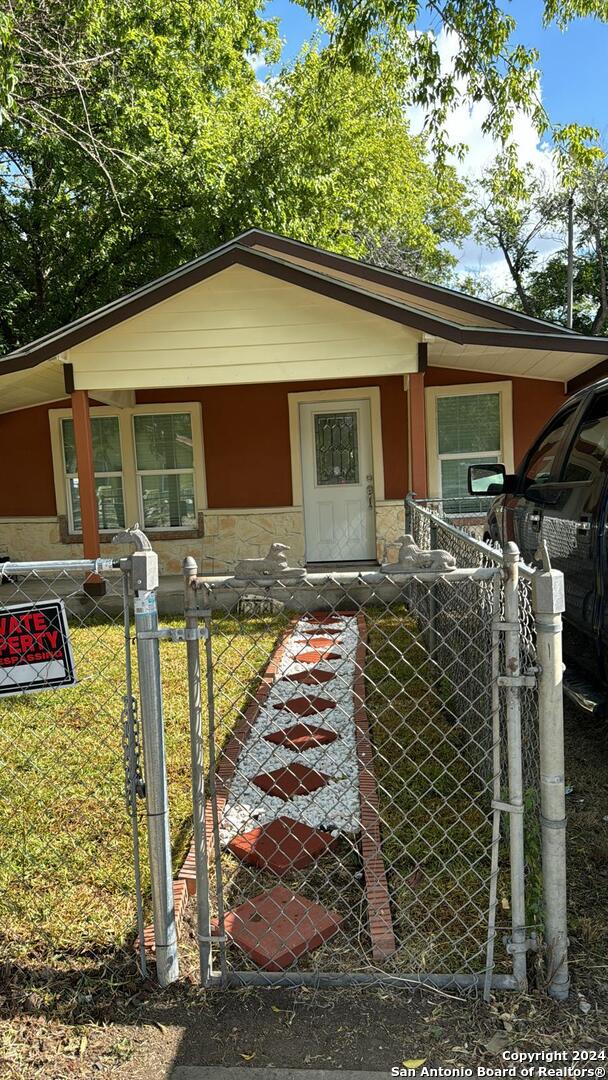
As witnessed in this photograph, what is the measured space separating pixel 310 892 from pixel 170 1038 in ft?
2.84

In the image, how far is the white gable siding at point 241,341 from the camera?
8.59 meters

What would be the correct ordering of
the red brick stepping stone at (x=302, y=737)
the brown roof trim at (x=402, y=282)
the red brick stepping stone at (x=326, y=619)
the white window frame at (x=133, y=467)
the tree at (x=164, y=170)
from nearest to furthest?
1. the red brick stepping stone at (x=326, y=619)
2. the red brick stepping stone at (x=302, y=737)
3. the brown roof trim at (x=402, y=282)
4. the white window frame at (x=133, y=467)
5. the tree at (x=164, y=170)

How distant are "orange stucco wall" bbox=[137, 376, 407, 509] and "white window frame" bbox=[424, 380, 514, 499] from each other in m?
0.46

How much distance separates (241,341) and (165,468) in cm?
309

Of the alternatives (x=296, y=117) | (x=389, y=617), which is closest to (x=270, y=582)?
(x=389, y=617)

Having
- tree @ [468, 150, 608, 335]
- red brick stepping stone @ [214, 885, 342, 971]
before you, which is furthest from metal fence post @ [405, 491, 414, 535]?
tree @ [468, 150, 608, 335]

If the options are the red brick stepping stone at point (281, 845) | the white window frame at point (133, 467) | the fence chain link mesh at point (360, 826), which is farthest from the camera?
the white window frame at point (133, 467)

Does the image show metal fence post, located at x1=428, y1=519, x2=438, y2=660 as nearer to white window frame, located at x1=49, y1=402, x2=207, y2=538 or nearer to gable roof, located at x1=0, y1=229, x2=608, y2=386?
gable roof, located at x1=0, y1=229, x2=608, y2=386

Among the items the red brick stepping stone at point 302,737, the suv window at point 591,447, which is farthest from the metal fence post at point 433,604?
the suv window at point 591,447

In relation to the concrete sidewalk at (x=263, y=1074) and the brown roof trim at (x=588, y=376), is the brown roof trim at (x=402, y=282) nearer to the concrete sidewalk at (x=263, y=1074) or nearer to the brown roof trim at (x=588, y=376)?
the brown roof trim at (x=588, y=376)

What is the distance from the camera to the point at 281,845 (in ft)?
10.6

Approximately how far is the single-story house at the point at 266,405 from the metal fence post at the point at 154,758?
654 cm

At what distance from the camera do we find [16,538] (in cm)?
1180

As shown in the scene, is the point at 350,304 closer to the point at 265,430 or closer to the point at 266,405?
the point at 266,405
